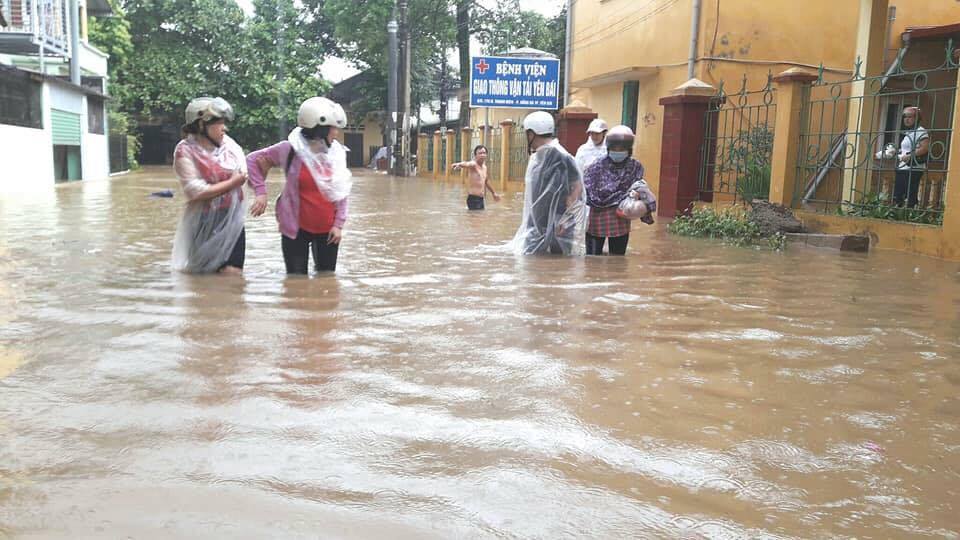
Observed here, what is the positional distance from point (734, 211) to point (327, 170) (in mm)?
5842

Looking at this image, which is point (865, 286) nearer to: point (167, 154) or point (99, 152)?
point (99, 152)

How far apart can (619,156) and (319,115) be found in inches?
106

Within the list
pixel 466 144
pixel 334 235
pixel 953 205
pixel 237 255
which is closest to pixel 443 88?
pixel 466 144

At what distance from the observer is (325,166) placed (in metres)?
5.73

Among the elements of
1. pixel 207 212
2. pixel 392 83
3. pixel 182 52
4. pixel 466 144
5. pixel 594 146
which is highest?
pixel 182 52

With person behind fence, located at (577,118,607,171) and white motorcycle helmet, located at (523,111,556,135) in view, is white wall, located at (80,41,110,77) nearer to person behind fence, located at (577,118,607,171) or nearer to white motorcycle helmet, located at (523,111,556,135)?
person behind fence, located at (577,118,607,171)

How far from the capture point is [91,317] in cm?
450

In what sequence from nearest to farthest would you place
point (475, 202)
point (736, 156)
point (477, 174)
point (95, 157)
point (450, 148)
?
point (736, 156) → point (477, 174) → point (475, 202) → point (95, 157) → point (450, 148)

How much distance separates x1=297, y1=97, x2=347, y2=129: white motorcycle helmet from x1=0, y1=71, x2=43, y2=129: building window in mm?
13499

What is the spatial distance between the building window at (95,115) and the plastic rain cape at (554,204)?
1946 cm

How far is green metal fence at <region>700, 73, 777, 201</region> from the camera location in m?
10.4

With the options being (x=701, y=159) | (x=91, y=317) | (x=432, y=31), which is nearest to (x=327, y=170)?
(x=91, y=317)

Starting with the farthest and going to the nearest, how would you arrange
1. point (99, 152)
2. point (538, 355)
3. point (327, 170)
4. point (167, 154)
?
1. point (167, 154)
2. point (99, 152)
3. point (327, 170)
4. point (538, 355)

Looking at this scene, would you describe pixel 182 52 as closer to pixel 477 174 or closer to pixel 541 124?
pixel 477 174
